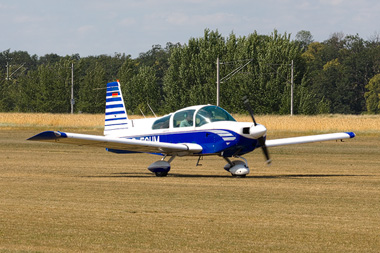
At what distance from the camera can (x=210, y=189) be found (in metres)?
15.3

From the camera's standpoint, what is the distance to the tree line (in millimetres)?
72750

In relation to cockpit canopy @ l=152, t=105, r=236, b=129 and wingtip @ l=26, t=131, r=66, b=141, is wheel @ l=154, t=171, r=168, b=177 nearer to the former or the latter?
cockpit canopy @ l=152, t=105, r=236, b=129

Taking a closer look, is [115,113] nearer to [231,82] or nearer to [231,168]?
[231,168]

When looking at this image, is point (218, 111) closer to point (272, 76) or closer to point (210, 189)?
point (210, 189)

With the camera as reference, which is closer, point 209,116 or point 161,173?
point 209,116

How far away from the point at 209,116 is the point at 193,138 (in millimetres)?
710

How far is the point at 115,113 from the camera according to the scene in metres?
20.8

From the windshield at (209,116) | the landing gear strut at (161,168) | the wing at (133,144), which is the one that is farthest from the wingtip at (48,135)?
the windshield at (209,116)

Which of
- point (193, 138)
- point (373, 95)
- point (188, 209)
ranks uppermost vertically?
point (373, 95)

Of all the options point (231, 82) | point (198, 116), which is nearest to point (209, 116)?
point (198, 116)

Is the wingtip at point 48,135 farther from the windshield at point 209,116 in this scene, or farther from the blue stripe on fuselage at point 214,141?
the windshield at point 209,116

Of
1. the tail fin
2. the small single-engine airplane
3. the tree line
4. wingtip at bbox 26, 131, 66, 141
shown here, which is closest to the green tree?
the tree line

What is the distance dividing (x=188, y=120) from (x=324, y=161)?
8.19 meters

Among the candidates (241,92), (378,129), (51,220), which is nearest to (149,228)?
(51,220)
